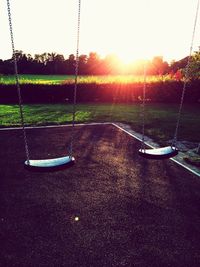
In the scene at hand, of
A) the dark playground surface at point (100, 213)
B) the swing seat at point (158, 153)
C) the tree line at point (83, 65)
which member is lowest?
the tree line at point (83, 65)

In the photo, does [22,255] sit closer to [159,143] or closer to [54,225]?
[54,225]

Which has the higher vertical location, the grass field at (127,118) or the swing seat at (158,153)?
the swing seat at (158,153)

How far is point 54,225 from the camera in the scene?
496 centimetres

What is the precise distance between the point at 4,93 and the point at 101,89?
20.7 feet

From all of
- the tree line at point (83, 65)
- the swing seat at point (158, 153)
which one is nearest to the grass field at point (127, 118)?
the swing seat at point (158, 153)

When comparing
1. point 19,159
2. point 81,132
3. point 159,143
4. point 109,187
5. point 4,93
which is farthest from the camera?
point 4,93

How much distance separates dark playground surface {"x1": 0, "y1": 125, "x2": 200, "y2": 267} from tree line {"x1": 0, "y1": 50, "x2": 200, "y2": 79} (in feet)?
105

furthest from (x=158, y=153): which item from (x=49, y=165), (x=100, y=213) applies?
(x=49, y=165)

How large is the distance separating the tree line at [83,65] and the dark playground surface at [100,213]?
32123 millimetres

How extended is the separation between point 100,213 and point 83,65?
48.4 m

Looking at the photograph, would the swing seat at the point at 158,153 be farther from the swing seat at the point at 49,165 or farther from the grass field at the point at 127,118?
the grass field at the point at 127,118

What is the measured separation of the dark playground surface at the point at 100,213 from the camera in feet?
13.9

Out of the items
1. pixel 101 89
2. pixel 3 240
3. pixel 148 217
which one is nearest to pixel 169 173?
pixel 148 217

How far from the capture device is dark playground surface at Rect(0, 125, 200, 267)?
4.24 meters
